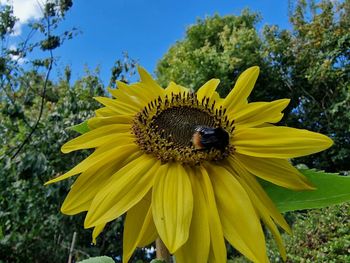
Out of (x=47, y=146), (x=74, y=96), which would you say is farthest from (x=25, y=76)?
(x=47, y=146)

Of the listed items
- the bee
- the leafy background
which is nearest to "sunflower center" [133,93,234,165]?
the bee

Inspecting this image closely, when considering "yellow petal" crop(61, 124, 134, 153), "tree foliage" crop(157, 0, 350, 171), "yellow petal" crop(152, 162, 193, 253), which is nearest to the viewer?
"yellow petal" crop(152, 162, 193, 253)

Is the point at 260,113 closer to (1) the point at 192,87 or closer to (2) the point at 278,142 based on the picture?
(2) the point at 278,142

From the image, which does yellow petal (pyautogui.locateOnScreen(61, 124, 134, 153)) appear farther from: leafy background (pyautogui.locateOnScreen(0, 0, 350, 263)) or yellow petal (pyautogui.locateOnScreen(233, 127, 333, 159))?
leafy background (pyautogui.locateOnScreen(0, 0, 350, 263))

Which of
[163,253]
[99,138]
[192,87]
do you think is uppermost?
[192,87]

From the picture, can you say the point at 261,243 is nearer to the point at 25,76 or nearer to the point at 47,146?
the point at 47,146

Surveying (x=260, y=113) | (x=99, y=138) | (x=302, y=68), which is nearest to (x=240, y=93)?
(x=260, y=113)
